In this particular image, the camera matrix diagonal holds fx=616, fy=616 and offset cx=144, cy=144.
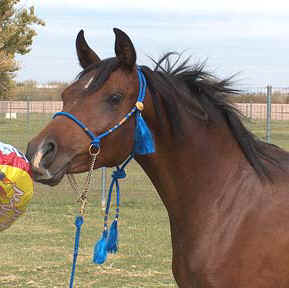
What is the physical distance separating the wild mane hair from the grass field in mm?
1227

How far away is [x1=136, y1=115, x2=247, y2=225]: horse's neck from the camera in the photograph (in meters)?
3.39

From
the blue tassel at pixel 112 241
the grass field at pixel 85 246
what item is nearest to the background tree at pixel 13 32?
the grass field at pixel 85 246

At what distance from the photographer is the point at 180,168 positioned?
342 cm

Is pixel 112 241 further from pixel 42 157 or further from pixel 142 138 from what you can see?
pixel 42 157

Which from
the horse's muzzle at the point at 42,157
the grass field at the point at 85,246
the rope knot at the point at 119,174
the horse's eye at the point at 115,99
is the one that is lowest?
the grass field at the point at 85,246

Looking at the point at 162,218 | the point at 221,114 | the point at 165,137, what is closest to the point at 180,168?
the point at 165,137

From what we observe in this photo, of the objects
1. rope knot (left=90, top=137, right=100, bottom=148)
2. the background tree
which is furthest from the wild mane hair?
the background tree

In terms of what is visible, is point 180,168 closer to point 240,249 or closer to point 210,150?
point 210,150

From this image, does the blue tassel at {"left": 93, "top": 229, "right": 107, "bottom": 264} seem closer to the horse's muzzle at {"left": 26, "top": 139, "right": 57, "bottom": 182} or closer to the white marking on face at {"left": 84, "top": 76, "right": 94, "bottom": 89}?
the horse's muzzle at {"left": 26, "top": 139, "right": 57, "bottom": 182}

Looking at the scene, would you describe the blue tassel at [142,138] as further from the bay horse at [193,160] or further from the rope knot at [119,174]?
the rope knot at [119,174]

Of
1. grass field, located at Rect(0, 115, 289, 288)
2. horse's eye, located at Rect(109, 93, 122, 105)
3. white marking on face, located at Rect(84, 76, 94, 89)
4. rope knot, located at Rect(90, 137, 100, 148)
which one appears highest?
white marking on face, located at Rect(84, 76, 94, 89)

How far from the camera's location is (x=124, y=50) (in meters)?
3.20

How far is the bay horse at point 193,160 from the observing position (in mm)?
3127

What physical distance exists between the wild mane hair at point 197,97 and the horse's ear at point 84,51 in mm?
198
